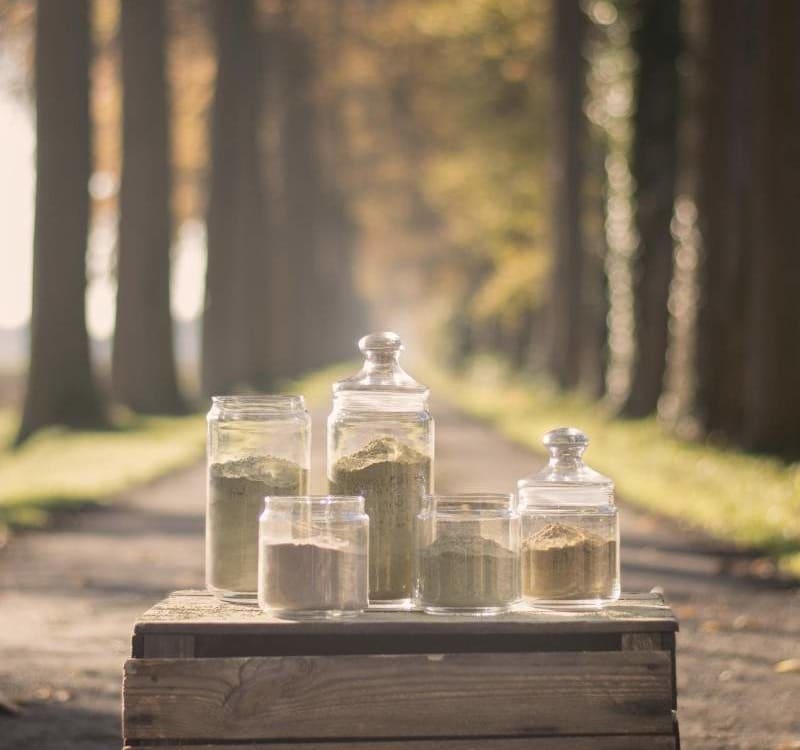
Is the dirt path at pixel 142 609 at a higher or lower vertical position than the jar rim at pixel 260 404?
lower

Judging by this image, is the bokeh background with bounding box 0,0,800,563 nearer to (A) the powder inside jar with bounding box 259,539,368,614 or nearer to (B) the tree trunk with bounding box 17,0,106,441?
(B) the tree trunk with bounding box 17,0,106,441

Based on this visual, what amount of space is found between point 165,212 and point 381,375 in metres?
26.2

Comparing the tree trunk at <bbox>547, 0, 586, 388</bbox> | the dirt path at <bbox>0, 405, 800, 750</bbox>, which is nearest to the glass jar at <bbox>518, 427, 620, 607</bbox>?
the dirt path at <bbox>0, 405, 800, 750</bbox>

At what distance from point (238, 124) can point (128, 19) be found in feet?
26.2

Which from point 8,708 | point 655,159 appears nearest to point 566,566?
point 8,708

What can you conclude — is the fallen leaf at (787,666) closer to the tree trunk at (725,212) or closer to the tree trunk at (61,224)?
the tree trunk at (725,212)

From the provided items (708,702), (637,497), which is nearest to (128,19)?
(637,497)

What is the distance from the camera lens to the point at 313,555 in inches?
153

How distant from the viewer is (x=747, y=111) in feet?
67.6

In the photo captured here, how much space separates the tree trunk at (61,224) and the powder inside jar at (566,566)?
20.6 metres

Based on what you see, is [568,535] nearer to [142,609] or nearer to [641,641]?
[641,641]

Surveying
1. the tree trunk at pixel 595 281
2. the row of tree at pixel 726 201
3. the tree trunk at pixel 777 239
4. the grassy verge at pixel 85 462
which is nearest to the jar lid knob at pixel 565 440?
the grassy verge at pixel 85 462

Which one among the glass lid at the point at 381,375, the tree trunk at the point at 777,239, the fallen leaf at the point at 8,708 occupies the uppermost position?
the tree trunk at the point at 777,239

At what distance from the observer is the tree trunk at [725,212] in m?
20.9
